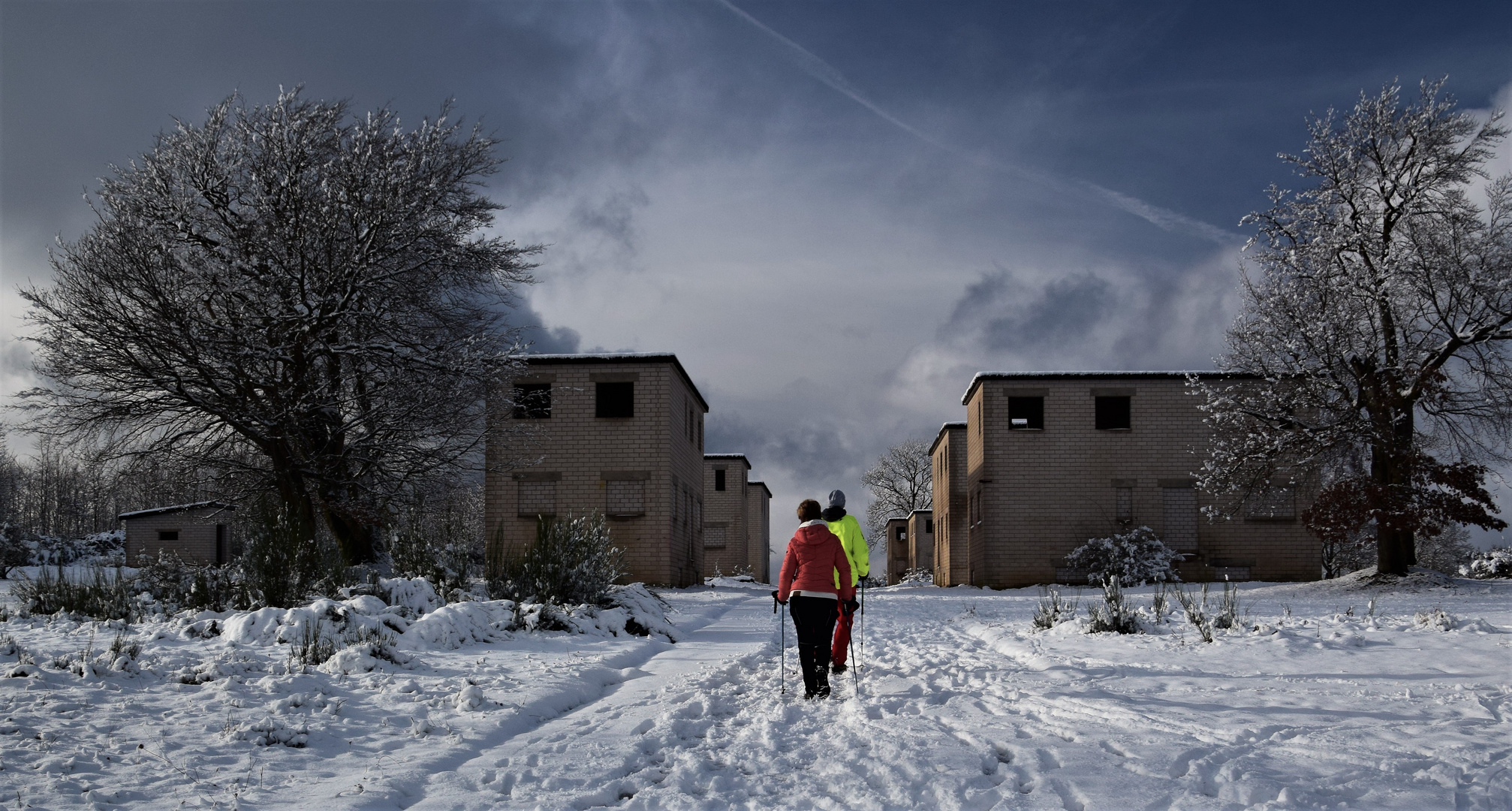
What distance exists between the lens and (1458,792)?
4.75 meters

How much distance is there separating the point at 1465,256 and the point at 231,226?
2603 cm

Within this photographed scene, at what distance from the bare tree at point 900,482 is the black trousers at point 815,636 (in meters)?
64.3

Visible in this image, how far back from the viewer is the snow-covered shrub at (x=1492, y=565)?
29750 mm

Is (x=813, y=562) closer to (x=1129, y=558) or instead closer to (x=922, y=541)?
(x=1129, y=558)

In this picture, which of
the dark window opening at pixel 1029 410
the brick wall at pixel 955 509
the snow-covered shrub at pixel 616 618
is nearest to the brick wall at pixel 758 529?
the brick wall at pixel 955 509

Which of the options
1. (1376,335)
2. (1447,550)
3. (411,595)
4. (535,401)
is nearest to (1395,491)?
(1376,335)

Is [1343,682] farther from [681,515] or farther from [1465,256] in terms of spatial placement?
[681,515]

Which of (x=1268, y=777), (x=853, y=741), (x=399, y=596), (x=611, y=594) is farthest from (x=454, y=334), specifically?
(x=1268, y=777)

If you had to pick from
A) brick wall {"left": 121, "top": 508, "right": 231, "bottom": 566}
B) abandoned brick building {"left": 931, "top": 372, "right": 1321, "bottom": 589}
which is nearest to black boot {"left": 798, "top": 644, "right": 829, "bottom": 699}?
abandoned brick building {"left": 931, "top": 372, "right": 1321, "bottom": 589}

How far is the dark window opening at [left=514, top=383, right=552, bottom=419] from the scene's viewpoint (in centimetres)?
3186

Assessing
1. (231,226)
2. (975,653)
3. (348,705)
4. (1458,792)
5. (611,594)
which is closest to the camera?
(1458,792)

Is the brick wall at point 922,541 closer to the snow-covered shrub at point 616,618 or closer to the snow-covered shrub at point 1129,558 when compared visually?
the snow-covered shrub at point 1129,558

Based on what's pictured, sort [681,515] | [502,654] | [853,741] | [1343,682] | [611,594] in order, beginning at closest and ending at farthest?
[853,741] → [1343,682] → [502,654] → [611,594] → [681,515]

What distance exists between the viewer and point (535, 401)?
32.1 m
